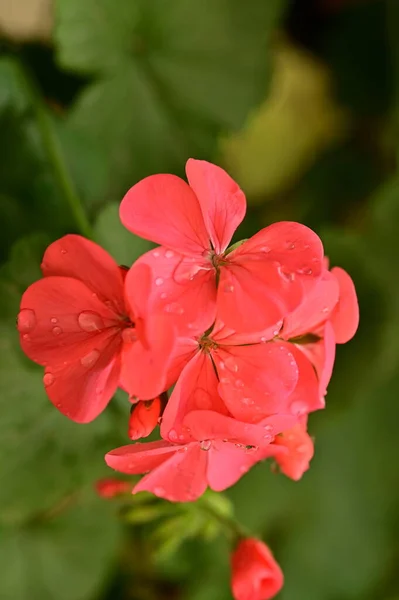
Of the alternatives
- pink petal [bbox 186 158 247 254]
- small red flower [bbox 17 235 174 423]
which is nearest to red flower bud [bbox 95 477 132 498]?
small red flower [bbox 17 235 174 423]

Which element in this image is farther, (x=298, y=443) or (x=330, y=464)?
(x=330, y=464)

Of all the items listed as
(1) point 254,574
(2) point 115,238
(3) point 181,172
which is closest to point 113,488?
(1) point 254,574

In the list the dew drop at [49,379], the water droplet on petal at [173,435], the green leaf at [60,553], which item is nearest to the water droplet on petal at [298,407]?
the water droplet on petal at [173,435]

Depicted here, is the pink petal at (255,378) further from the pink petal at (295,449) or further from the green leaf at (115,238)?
the green leaf at (115,238)

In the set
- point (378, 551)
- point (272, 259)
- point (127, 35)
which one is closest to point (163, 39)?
point (127, 35)

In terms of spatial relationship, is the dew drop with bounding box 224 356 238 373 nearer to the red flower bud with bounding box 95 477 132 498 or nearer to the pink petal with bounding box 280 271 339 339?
the pink petal with bounding box 280 271 339 339

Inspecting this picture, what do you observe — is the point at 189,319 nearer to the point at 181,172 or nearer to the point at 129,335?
the point at 129,335

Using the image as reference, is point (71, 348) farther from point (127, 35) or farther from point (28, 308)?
point (127, 35)

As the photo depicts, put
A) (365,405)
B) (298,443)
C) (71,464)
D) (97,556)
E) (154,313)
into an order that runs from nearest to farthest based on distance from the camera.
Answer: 1. (154,313)
2. (298,443)
3. (71,464)
4. (97,556)
5. (365,405)
